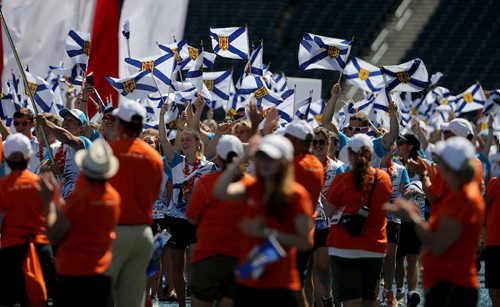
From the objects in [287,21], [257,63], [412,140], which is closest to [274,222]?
[412,140]

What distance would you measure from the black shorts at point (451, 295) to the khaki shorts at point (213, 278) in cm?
155

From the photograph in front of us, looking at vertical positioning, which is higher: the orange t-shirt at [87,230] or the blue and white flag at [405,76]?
the blue and white flag at [405,76]

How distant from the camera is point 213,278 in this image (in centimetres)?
775

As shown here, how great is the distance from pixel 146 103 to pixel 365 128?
4.27 metres

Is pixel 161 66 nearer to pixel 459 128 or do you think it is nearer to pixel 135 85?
pixel 135 85

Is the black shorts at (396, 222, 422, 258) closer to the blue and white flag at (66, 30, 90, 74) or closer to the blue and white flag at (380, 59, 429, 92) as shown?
the blue and white flag at (380, 59, 429, 92)

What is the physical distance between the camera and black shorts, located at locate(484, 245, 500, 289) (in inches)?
370

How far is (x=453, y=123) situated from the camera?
10.2m

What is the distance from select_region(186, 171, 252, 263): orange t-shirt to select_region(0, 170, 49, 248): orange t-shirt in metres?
1.02

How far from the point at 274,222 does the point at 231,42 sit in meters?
8.65

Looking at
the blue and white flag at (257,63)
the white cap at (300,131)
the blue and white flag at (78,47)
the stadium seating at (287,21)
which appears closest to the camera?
the white cap at (300,131)

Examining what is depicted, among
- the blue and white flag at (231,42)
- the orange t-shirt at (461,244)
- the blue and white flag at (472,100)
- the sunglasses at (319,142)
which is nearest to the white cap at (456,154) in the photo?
the orange t-shirt at (461,244)

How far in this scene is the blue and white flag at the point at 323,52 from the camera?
43.6ft

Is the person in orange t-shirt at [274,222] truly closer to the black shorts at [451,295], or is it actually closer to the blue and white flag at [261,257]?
the blue and white flag at [261,257]
